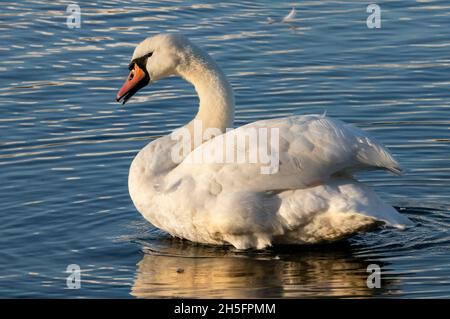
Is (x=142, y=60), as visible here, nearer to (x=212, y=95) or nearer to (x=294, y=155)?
(x=212, y=95)

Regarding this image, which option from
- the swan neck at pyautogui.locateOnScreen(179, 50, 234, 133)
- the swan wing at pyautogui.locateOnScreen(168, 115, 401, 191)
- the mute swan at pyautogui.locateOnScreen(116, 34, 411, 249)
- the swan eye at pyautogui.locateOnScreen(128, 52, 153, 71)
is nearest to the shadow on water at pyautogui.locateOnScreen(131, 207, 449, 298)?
the mute swan at pyautogui.locateOnScreen(116, 34, 411, 249)

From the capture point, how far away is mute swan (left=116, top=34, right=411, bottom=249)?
10.1 m

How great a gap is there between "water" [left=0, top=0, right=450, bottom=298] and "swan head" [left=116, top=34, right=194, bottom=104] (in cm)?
111

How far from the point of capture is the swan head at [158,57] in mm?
11156

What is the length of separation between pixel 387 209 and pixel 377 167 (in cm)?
34

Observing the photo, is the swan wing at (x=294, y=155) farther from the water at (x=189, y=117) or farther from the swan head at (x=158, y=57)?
the swan head at (x=158, y=57)

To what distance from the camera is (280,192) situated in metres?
10.3

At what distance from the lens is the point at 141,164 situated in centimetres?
1089

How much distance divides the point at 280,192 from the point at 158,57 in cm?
169

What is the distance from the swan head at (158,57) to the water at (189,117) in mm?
1107

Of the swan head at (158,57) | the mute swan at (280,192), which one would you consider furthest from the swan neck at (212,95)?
the mute swan at (280,192)

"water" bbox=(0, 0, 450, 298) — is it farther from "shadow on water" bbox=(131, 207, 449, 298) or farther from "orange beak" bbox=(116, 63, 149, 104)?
"orange beak" bbox=(116, 63, 149, 104)

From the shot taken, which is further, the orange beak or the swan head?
the orange beak
